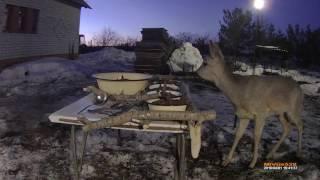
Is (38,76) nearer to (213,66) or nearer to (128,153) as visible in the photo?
(128,153)

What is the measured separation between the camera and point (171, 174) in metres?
5.22

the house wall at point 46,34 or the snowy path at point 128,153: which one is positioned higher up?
the house wall at point 46,34

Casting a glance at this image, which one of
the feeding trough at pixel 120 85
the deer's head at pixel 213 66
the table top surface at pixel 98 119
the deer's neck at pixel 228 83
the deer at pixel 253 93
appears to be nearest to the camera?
the table top surface at pixel 98 119

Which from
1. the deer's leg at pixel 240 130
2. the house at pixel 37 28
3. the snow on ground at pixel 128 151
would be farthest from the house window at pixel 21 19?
the deer's leg at pixel 240 130

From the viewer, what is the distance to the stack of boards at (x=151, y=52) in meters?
16.9

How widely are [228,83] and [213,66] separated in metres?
0.37

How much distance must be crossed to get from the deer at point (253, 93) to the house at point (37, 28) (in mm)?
11854

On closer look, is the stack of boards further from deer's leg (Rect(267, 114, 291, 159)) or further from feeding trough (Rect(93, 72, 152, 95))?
feeding trough (Rect(93, 72, 152, 95))

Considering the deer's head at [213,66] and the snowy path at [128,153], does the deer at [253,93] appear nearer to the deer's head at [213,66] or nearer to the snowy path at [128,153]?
the deer's head at [213,66]

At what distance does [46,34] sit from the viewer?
1872 cm

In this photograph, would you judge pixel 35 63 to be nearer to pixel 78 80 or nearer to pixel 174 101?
pixel 78 80

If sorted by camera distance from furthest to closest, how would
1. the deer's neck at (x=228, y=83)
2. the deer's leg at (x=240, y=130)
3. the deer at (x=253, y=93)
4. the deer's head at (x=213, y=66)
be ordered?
1. the deer's leg at (x=240, y=130)
2. the deer's neck at (x=228, y=83)
3. the deer at (x=253, y=93)
4. the deer's head at (x=213, y=66)

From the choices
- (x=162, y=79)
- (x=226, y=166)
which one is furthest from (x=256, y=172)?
(x=162, y=79)

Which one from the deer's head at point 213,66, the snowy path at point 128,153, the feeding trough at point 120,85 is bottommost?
the snowy path at point 128,153
